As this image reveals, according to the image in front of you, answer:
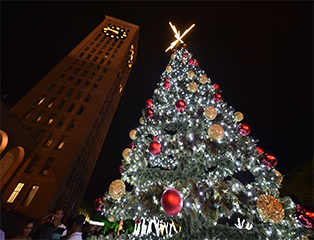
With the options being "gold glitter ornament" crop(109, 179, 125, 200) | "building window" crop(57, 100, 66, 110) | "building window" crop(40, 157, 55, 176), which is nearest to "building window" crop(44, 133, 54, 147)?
"building window" crop(40, 157, 55, 176)

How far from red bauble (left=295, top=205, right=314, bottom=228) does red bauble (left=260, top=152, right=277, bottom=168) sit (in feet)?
3.40

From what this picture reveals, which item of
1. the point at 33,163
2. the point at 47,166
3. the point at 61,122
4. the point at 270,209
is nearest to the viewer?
the point at 270,209

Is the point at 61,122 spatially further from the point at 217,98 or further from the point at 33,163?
the point at 217,98

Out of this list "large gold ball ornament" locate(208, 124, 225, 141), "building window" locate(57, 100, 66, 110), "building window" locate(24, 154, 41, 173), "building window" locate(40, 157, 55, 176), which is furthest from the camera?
"building window" locate(57, 100, 66, 110)

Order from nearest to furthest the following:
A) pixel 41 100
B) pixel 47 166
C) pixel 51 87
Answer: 1. pixel 47 166
2. pixel 41 100
3. pixel 51 87

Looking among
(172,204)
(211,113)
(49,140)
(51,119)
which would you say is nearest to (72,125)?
(51,119)

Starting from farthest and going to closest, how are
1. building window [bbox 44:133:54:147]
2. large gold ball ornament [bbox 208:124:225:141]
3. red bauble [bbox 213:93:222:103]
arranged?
building window [bbox 44:133:54:147] < red bauble [bbox 213:93:222:103] < large gold ball ornament [bbox 208:124:225:141]

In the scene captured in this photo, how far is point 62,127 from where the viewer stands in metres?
17.2

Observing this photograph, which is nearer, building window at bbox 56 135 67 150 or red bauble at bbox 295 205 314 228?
red bauble at bbox 295 205 314 228

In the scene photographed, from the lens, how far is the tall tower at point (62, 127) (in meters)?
12.7

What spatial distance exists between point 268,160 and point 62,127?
20244 millimetres

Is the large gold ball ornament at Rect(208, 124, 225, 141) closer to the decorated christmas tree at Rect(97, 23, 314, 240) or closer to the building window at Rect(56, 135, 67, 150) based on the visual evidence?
the decorated christmas tree at Rect(97, 23, 314, 240)

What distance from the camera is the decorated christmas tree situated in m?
2.60

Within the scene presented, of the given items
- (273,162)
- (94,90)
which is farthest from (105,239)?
(94,90)
